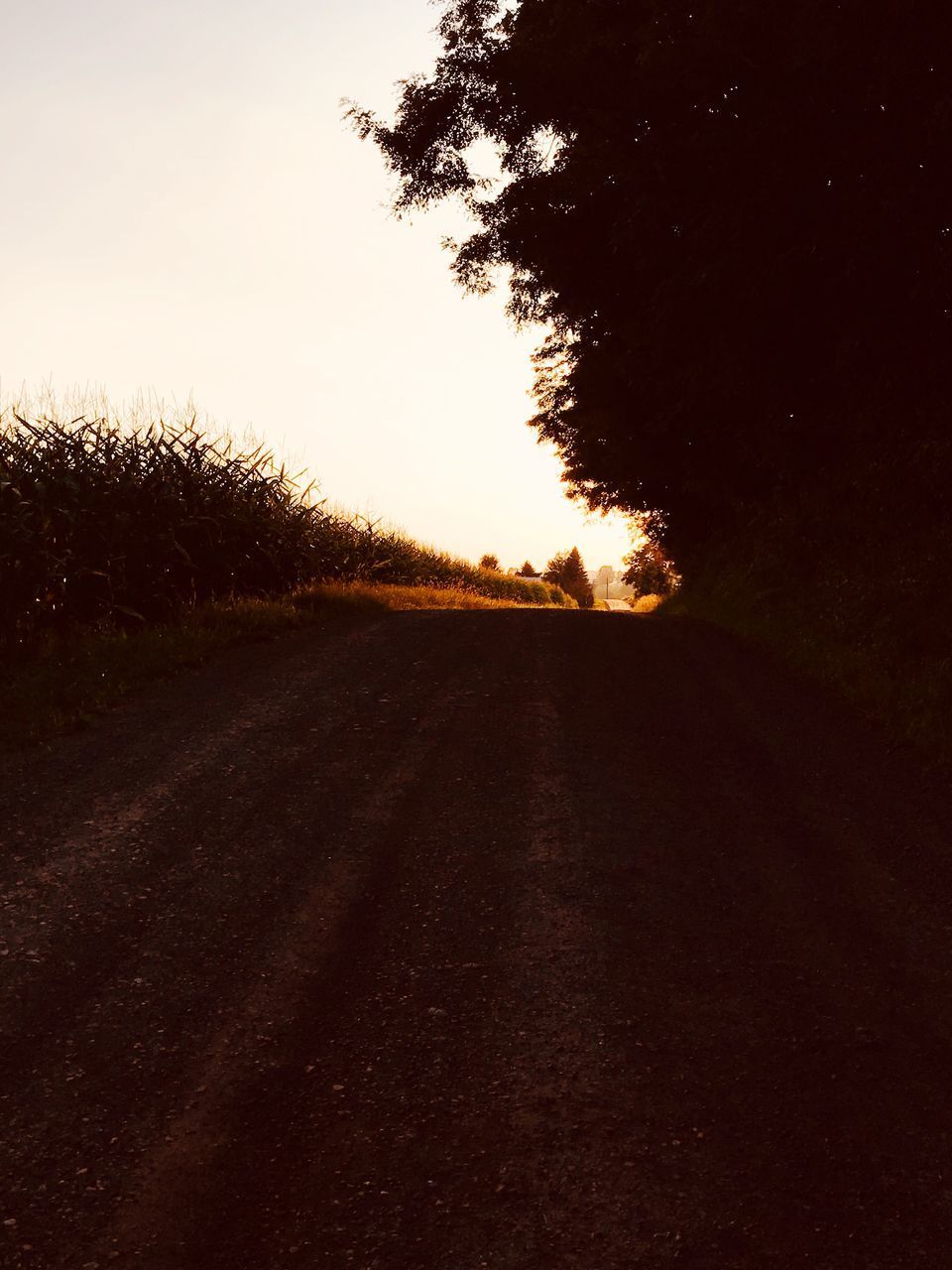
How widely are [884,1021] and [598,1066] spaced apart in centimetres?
119

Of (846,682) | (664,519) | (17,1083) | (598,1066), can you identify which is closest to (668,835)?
(598,1066)

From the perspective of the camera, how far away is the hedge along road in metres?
2.74

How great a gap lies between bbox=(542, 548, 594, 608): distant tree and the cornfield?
2355 inches

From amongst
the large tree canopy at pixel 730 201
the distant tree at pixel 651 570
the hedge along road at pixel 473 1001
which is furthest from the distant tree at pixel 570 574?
the hedge along road at pixel 473 1001

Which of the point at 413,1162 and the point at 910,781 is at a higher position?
the point at 910,781

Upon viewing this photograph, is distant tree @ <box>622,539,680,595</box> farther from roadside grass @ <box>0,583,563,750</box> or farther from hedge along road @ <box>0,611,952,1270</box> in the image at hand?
hedge along road @ <box>0,611,952,1270</box>

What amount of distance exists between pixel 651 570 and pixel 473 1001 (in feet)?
77.6

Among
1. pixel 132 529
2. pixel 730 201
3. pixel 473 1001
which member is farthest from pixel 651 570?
pixel 473 1001

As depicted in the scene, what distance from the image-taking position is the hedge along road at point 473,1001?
2.74 meters

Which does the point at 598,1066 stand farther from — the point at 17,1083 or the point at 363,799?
the point at 363,799

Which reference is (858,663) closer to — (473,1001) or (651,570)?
(473,1001)

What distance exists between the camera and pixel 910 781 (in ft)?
21.3

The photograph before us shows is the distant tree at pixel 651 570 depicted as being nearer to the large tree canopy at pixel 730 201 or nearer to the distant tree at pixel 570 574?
the large tree canopy at pixel 730 201

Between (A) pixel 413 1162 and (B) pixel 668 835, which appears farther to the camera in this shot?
(B) pixel 668 835
